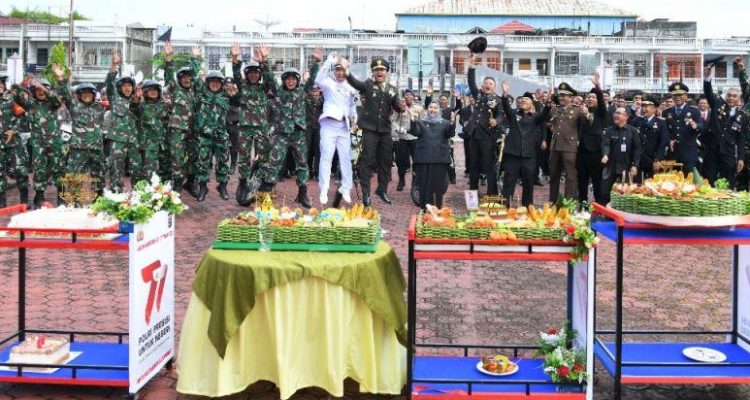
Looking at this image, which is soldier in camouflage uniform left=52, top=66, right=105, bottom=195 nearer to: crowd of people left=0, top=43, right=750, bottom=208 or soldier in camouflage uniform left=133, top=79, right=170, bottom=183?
crowd of people left=0, top=43, right=750, bottom=208

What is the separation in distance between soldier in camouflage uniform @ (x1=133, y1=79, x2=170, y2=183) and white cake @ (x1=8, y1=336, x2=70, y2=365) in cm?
748

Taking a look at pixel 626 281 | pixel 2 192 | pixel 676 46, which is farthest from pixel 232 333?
pixel 676 46

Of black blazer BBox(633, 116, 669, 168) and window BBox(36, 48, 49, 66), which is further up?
window BBox(36, 48, 49, 66)

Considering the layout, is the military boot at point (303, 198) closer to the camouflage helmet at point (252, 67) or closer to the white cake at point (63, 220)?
the camouflage helmet at point (252, 67)

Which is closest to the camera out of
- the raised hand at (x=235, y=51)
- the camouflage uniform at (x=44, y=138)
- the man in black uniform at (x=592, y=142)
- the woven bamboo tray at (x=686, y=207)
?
the woven bamboo tray at (x=686, y=207)

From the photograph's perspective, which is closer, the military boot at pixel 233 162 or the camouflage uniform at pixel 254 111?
the camouflage uniform at pixel 254 111

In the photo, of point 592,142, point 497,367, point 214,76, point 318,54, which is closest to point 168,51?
point 214,76

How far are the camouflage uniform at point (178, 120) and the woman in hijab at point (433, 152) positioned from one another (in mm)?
3610

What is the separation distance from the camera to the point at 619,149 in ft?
43.6

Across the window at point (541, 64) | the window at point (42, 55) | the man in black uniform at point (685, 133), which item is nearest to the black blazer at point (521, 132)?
the man in black uniform at point (685, 133)

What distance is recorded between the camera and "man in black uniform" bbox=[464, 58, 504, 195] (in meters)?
13.9

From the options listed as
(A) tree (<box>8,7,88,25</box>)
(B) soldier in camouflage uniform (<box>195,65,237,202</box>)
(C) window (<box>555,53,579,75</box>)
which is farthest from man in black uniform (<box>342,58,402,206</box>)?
(A) tree (<box>8,7,88,25</box>)

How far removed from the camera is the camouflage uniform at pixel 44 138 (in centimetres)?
1334

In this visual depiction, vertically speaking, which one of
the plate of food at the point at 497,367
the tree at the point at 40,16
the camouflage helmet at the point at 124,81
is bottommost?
the plate of food at the point at 497,367
